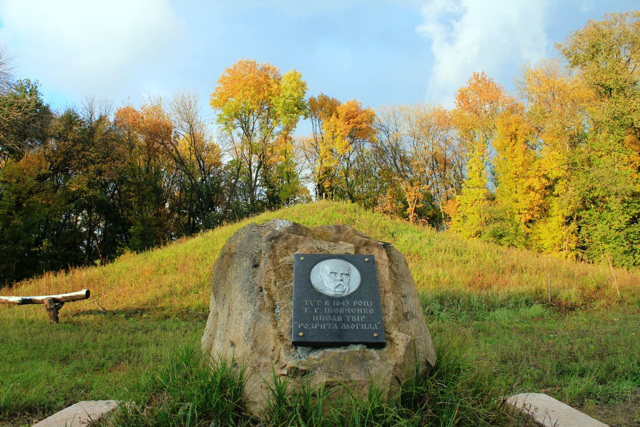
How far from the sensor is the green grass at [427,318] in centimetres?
499

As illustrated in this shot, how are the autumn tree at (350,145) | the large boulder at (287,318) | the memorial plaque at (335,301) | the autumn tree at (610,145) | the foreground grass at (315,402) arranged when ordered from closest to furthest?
the foreground grass at (315,402), the large boulder at (287,318), the memorial plaque at (335,301), the autumn tree at (610,145), the autumn tree at (350,145)

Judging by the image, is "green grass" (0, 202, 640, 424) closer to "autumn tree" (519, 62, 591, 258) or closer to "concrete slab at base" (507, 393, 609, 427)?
"concrete slab at base" (507, 393, 609, 427)

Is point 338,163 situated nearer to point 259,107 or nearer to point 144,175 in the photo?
point 259,107

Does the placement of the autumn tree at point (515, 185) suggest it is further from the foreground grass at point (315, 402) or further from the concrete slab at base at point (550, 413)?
the foreground grass at point (315, 402)

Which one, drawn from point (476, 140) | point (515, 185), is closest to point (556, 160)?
point (515, 185)

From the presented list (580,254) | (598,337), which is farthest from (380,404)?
(580,254)

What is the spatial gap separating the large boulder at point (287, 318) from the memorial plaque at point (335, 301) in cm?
8

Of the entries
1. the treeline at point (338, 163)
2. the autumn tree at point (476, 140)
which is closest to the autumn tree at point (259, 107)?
the treeline at point (338, 163)

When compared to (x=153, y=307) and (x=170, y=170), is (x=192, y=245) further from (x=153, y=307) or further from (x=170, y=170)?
(x=170, y=170)

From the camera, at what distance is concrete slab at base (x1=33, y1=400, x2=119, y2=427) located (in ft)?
12.0

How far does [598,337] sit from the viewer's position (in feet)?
24.7

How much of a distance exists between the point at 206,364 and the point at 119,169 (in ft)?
95.0

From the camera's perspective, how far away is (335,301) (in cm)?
391

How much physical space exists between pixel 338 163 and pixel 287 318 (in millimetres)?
31699
